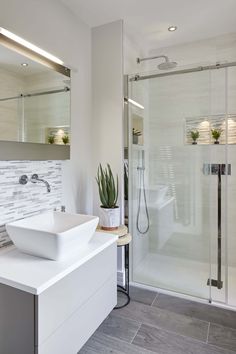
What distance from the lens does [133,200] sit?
8.79ft

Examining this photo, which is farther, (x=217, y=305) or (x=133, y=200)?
(x=133, y=200)

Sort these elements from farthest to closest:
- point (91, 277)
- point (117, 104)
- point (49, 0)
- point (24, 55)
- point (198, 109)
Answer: point (198, 109) < point (117, 104) < point (49, 0) < point (24, 55) < point (91, 277)

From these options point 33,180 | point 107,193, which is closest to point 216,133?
point 107,193

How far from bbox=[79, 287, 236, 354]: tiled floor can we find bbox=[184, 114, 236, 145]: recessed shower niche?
5.31 feet

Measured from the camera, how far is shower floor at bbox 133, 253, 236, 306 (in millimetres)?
2357

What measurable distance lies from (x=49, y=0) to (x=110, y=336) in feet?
8.75

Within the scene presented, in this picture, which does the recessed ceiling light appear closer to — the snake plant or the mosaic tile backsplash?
the snake plant

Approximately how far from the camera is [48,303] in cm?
123

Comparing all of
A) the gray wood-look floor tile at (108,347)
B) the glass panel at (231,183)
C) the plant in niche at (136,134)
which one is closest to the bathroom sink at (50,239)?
the gray wood-look floor tile at (108,347)

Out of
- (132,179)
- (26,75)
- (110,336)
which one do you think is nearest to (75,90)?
(26,75)

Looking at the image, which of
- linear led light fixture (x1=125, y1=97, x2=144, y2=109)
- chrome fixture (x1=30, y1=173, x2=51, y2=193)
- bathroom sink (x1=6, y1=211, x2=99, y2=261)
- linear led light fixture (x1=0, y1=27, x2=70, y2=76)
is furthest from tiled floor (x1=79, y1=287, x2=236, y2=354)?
linear led light fixture (x1=0, y1=27, x2=70, y2=76)

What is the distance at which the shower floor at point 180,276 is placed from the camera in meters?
2.36

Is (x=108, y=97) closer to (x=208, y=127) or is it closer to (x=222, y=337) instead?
(x=208, y=127)

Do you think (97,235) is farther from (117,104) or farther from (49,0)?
(49,0)
